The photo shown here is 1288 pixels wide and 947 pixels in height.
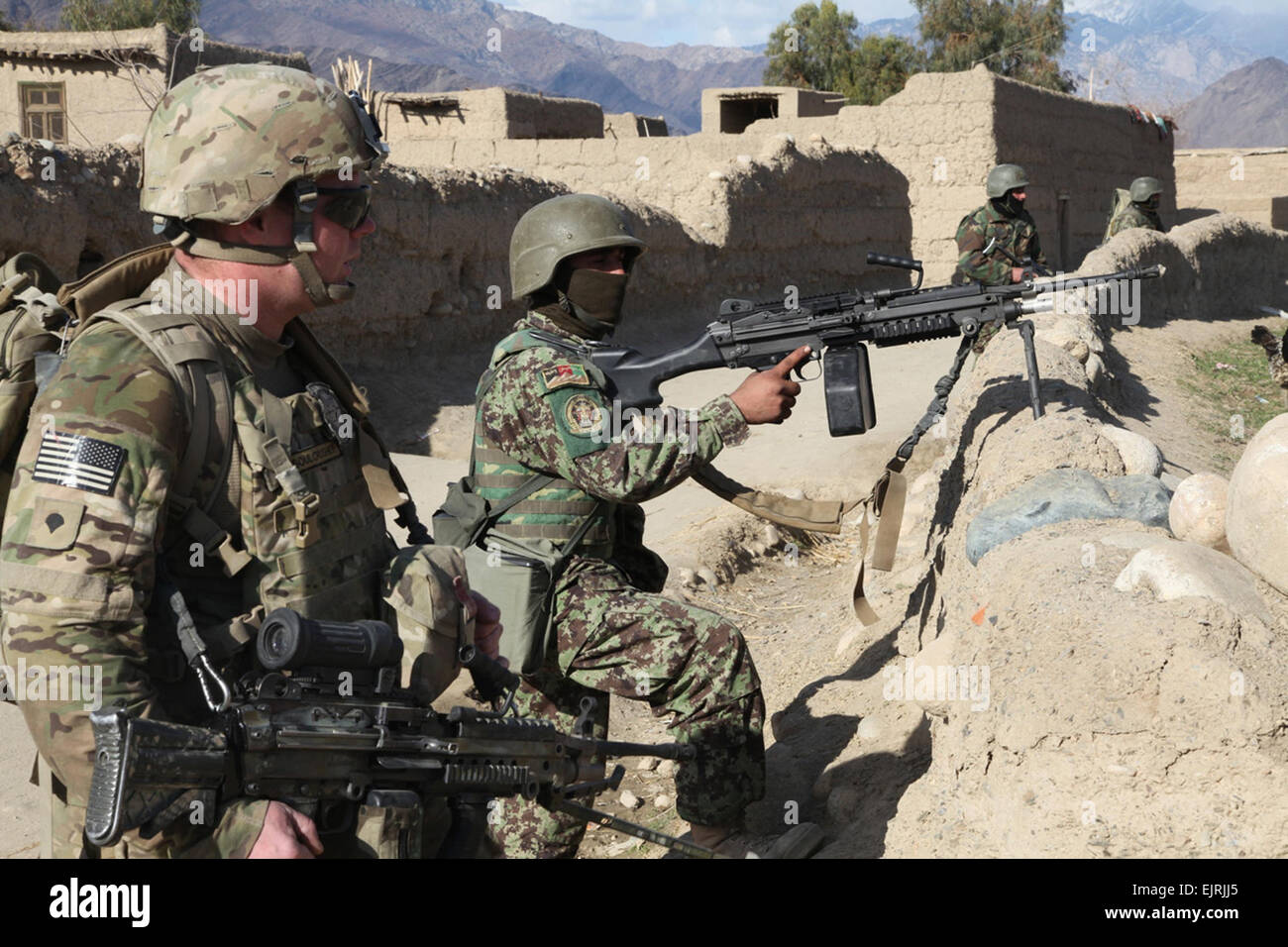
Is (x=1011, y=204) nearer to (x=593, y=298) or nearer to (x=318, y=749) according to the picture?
(x=593, y=298)

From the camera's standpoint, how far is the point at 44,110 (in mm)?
16328

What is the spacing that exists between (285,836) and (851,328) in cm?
297

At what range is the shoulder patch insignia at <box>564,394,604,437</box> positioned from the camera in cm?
294

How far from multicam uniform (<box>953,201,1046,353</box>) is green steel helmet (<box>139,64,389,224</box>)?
7.09 metres

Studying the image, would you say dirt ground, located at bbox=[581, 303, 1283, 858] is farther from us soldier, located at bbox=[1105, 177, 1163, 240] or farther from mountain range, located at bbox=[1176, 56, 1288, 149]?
mountain range, located at bbox=[1176, 56, 1288, 149]

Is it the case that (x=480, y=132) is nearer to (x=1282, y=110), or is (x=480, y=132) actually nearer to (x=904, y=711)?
(x=904, y=711)

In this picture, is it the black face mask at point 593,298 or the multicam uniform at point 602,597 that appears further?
the black face mask at point 593,298

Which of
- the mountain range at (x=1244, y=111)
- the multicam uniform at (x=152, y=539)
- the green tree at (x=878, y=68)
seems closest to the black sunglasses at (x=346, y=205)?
the multicam uniform at (x=152, y=539)

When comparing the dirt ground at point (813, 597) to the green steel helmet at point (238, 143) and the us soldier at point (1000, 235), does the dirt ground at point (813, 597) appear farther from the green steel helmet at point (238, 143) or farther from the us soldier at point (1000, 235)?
the green steel helmet at point (238, 143)

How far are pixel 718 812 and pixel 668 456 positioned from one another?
0.96 m

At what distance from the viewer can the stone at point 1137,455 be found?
430 centimetres

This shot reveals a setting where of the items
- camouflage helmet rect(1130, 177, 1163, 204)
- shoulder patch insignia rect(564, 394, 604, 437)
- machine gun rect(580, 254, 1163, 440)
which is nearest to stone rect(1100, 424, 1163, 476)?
machine gun rect(580, 254, 1163, 440)

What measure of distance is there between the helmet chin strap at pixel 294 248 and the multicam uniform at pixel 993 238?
7.15 metres
